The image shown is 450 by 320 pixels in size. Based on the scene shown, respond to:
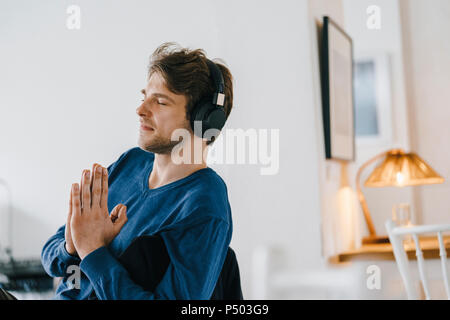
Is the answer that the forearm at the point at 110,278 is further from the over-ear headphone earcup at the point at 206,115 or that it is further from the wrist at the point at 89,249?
the over-ear headphone earcup at the point at 206,115

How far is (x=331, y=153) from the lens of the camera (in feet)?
3.60

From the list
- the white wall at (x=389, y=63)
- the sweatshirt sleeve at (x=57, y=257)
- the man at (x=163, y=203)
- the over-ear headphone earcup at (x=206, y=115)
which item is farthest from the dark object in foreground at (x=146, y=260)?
the white wall at (x=389, y=63)

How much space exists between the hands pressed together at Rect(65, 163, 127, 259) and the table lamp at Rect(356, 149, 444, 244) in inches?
21.6

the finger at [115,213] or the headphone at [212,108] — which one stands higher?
the headphone at [212,108]

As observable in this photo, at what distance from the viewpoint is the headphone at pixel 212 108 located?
2.91 feet

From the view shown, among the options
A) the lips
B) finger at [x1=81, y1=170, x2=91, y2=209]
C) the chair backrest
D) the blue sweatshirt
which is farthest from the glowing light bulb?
finger at [x1=81, y1=170, x2=91, y2=209]

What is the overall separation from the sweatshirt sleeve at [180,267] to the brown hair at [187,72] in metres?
0.17

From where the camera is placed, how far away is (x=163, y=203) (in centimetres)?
88

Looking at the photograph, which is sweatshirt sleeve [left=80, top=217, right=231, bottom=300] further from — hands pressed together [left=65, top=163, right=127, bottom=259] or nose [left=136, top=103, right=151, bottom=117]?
nose [left=136, top=103, right=151, bottom=117]

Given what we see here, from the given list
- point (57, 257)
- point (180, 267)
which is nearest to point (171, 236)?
point (180, 267)

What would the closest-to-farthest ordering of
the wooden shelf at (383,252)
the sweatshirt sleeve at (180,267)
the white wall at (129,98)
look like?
the sweatshirt sleeve at (180,267)
the white wall at (129,98)
the wooden shelf at (383,252)

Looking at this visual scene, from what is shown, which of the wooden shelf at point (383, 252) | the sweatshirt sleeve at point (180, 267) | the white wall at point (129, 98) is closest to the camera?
the sweatshirt sleeve at point (180, 267)

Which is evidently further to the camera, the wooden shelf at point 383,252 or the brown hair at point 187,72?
the wooden shelf at point 383,252
